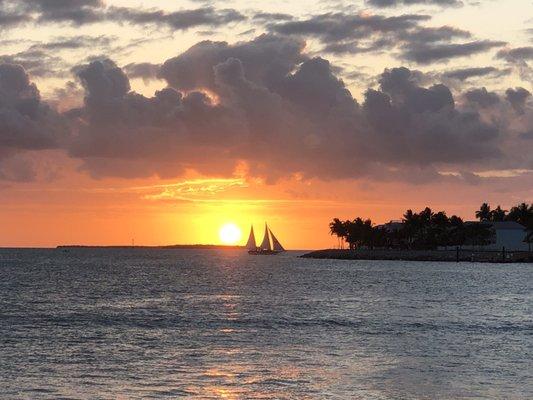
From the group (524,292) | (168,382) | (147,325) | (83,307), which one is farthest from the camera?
(524,292)

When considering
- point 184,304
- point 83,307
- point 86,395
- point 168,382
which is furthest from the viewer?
point 184,304

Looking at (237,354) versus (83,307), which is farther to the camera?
(83,307)

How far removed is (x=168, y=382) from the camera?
40.5 metres

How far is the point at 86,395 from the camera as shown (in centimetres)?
3722

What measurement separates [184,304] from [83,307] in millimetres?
11092

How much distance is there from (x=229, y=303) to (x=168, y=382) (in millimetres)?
55419

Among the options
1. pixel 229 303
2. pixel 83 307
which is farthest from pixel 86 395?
pixel 229 303

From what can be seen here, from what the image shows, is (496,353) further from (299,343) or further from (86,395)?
(86,395)

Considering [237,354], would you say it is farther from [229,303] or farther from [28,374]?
[229,303]

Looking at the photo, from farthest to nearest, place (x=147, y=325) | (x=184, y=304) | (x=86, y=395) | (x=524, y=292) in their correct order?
(x=524, y=292), (x=184, y=304), (x=147, y=325), (x=86, y=395)

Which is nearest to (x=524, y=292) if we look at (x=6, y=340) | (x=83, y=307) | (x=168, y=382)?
(x=83, y=307)

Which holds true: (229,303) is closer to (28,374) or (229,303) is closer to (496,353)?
(496,353)

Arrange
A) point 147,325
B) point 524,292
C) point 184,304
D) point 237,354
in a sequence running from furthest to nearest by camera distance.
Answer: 1. point 524,292
2. point 184,304
3. point 147,325
4. point 237,354

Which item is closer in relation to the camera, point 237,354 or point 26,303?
point 237,354
